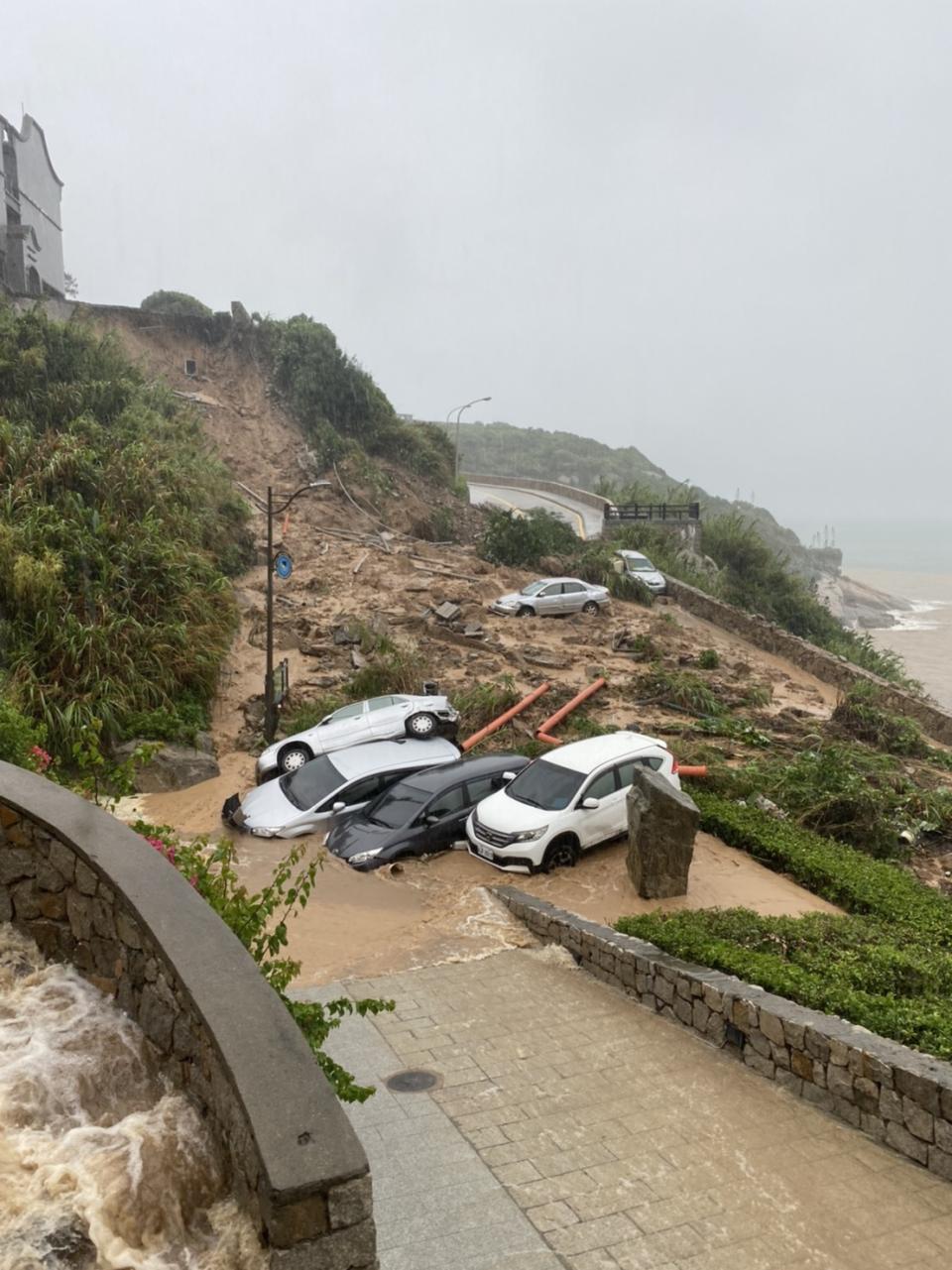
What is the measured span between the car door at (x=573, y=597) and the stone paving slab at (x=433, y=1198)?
19.8 m

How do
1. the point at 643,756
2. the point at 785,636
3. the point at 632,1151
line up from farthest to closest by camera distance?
the point at 785,636 → the point at 643,756 → the point at 632,1151

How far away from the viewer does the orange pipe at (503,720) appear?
16297 mm

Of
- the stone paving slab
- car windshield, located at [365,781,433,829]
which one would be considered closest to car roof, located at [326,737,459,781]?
car windshield, located at [365,781,433,829]

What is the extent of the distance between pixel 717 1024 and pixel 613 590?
23.4 m

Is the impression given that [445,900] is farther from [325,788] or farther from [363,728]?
[363,728]

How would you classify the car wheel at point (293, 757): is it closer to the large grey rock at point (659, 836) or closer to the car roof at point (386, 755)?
the car roof at point (386, 755)

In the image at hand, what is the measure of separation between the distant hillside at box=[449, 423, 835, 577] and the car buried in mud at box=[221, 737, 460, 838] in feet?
249

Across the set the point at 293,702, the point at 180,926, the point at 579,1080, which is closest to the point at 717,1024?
the point at 579,1080

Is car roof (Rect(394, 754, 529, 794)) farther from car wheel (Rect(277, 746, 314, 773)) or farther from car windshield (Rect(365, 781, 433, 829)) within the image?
car wheel (Rect(277, 746, 314, 773))

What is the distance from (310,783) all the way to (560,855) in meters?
3.69

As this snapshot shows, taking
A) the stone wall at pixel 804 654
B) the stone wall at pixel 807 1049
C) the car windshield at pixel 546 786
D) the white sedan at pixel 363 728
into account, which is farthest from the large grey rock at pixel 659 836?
the stone wall at pixel 804 654

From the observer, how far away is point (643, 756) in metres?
12.6

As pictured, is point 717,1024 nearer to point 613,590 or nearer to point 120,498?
point 120,498

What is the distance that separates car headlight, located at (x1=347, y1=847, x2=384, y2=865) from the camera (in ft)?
37.8
